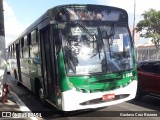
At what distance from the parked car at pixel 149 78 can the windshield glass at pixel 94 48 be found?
5.76 ft

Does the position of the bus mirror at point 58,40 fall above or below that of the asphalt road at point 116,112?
above

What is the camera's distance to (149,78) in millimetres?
10828

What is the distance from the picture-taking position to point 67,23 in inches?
332

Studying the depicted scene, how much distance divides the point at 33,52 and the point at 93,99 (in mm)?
3881

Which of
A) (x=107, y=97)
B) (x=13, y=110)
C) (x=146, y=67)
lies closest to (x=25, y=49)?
(x=13, y=110)

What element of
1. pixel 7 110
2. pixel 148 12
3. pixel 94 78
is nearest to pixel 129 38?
pixel 94 78

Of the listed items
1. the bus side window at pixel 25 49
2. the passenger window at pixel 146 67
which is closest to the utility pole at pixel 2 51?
the bus side window at pixel 25 49

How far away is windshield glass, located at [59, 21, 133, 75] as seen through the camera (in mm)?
8320

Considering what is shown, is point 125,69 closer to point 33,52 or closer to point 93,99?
point 93,99

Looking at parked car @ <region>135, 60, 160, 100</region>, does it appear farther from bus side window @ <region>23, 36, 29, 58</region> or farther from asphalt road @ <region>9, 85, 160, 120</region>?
bus side window @ <region>23, 36, 29, 58</region>

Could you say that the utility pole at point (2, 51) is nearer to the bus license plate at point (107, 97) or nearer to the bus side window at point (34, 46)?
the bus side window at point (34, 46)

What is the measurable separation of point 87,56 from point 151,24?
28.4 meters

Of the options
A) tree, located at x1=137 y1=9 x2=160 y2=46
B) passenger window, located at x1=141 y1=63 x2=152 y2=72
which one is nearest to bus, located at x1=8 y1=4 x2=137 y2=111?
passenger window, located at x1=141 y1=63 x2=152 y2=72

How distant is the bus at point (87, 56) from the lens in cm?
820
